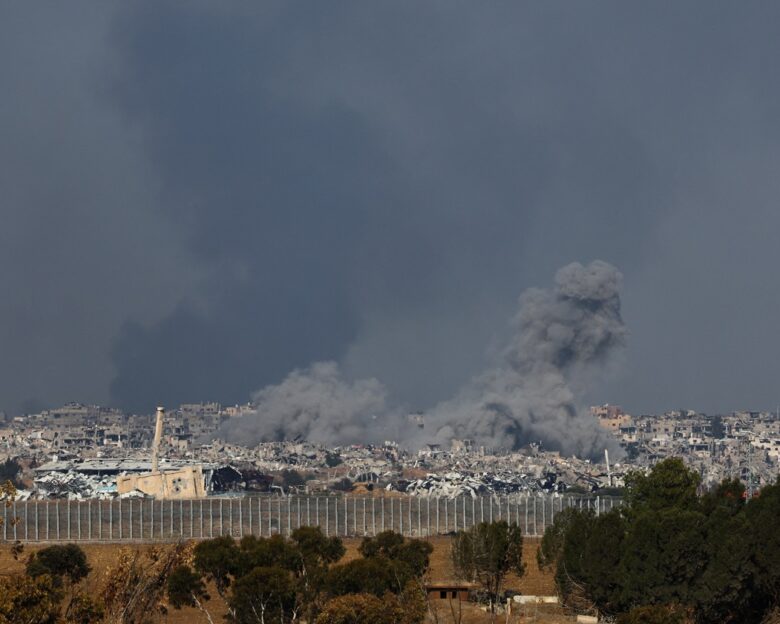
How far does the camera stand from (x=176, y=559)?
46875 mm

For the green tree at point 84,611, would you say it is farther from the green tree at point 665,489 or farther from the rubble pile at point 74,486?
the rubble pile at point 74,486

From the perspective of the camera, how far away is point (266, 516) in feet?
293

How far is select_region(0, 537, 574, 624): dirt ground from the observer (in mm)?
53219

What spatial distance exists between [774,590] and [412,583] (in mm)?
11297

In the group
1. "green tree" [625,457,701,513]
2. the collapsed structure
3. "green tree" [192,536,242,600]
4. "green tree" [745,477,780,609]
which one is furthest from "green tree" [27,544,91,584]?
the collapsed structure

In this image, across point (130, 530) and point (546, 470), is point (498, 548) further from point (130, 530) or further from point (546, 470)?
point (546, 470)

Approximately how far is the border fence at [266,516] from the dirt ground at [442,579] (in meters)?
3.04

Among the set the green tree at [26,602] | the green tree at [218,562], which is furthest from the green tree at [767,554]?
the green tree at [26,602]

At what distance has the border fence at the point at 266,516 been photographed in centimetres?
8538

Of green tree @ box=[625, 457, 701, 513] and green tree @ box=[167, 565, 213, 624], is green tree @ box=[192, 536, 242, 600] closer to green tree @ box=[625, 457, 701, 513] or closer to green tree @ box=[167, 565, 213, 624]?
green tree @ box=[167, 565, 213, 624]

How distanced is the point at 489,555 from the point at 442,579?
6.11 m

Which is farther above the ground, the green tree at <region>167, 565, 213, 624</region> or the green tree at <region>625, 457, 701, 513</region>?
the green tree at <region>625, 457, 701, 513</region>

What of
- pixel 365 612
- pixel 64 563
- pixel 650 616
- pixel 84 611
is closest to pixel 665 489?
pixel 650 616

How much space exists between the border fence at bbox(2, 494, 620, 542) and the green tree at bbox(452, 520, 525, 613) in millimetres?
19506
